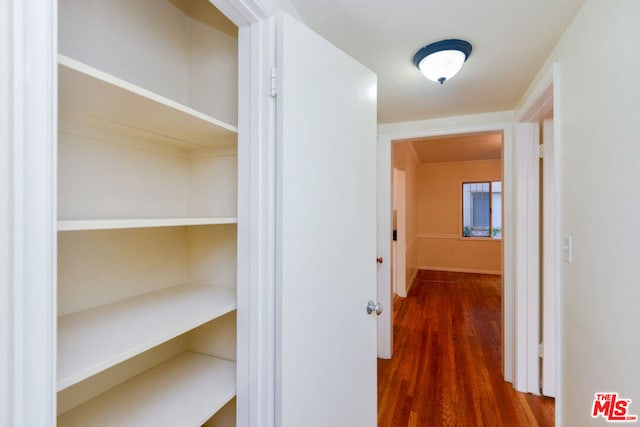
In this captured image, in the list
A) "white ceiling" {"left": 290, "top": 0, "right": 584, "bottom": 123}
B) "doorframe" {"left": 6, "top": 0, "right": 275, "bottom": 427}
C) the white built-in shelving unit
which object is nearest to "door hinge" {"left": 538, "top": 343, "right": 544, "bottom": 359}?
"white ceiling" {"left": 290, "top": 0, "right": 584, "bottom": 123}

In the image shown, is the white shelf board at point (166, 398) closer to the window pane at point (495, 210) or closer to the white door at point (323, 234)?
the white door at point (323, 234)

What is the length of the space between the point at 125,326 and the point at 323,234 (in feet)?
2.26

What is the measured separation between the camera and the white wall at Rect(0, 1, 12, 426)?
42 cm

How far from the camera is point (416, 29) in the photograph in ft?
4.41

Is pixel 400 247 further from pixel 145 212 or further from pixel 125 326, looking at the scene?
pixel 125 326

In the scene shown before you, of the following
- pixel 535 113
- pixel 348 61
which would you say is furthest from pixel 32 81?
pixel 535 113

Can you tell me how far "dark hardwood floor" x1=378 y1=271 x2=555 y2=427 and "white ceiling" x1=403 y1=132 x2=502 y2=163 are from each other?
2320 millimetres

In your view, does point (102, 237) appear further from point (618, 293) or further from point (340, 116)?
point (618, 293)

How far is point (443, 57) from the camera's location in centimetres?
145

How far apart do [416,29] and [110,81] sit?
1.28 metres

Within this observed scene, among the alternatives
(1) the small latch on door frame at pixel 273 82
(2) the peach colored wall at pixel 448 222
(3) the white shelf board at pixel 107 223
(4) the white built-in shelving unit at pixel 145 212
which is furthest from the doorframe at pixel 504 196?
(2) the peach colored wall at pixel 448 222

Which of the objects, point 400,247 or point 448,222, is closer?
point 400,247

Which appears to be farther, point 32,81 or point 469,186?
point 469,186

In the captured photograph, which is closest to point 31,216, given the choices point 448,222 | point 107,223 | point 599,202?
point 107,223
